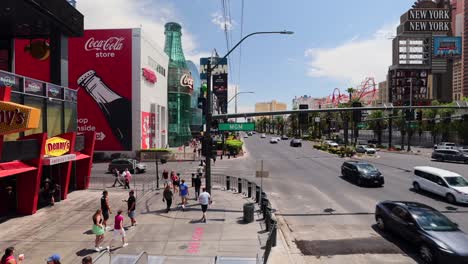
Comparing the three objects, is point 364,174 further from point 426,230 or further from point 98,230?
point 98,230

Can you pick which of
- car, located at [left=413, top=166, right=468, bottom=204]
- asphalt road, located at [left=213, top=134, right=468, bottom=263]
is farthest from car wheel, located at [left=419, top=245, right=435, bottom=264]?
car, located at [left=413, top=166, right=468, bottom=204]

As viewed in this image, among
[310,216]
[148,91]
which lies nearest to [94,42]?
[148,91]

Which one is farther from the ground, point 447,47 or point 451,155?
point 447,47

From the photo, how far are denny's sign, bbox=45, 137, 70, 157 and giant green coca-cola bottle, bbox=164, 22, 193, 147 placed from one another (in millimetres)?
53684

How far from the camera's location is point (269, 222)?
14.7 m

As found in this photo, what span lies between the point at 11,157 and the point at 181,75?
202 feet

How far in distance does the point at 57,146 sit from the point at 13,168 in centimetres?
429

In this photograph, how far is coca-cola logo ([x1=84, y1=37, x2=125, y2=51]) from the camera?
4975cm

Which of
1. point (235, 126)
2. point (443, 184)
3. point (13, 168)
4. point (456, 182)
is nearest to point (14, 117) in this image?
point (13, 168)

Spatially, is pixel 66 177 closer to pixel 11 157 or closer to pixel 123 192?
pixel 123 192

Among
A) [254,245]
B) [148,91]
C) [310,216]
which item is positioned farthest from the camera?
[148,91]

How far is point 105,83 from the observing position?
50375 mm

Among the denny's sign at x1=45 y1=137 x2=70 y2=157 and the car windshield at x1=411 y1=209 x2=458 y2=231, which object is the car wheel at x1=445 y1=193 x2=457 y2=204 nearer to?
the car windshield at x1=411 y1=209 x2=458 y2=231

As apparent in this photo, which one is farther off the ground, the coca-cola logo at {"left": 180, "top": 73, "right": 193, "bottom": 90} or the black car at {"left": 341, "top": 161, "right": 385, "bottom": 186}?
the coca-cola logo at {"left": 180, "top": 73, "right": 193, "bottom": 90}
